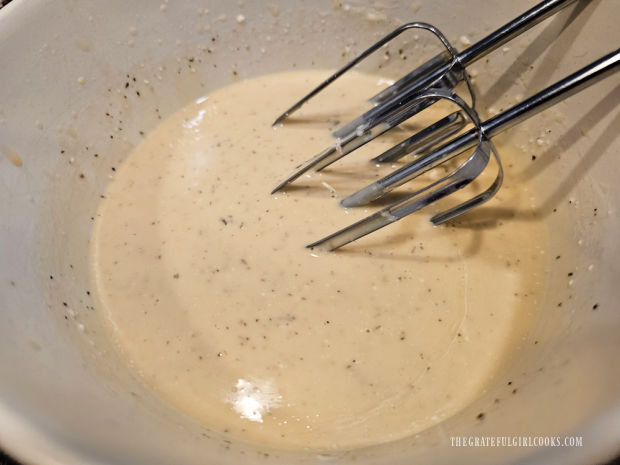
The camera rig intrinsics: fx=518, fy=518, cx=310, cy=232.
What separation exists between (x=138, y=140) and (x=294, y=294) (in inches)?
19.5

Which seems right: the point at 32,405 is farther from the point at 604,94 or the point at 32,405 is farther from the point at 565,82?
the point at 604,94

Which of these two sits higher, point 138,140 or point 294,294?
point 138,140

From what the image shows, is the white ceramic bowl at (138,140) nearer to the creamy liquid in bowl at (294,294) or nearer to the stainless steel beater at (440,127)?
the creamy liquid in bowl at (294,294)

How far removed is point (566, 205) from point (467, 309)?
0.27m

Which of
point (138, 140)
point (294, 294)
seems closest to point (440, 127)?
point (294, 294)

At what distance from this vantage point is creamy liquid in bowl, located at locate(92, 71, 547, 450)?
2.55ft

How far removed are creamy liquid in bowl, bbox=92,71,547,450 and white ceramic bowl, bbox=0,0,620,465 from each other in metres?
0.04

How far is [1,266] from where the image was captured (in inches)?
27.9

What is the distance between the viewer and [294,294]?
0.87 meters

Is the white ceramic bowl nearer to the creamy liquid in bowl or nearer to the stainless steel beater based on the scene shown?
the creamy liquid in bowl

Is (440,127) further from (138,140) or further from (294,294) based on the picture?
(138,140)

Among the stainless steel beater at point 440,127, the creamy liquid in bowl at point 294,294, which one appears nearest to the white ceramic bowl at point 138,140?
the creamy liquid in bowl at point 294,294

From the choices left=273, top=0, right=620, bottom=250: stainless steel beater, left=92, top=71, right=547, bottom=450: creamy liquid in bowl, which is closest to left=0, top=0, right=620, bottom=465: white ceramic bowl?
left=92, top=71, right=547, bottom=450: creamy liquid in bowl

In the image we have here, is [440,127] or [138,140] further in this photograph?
[138,140]
